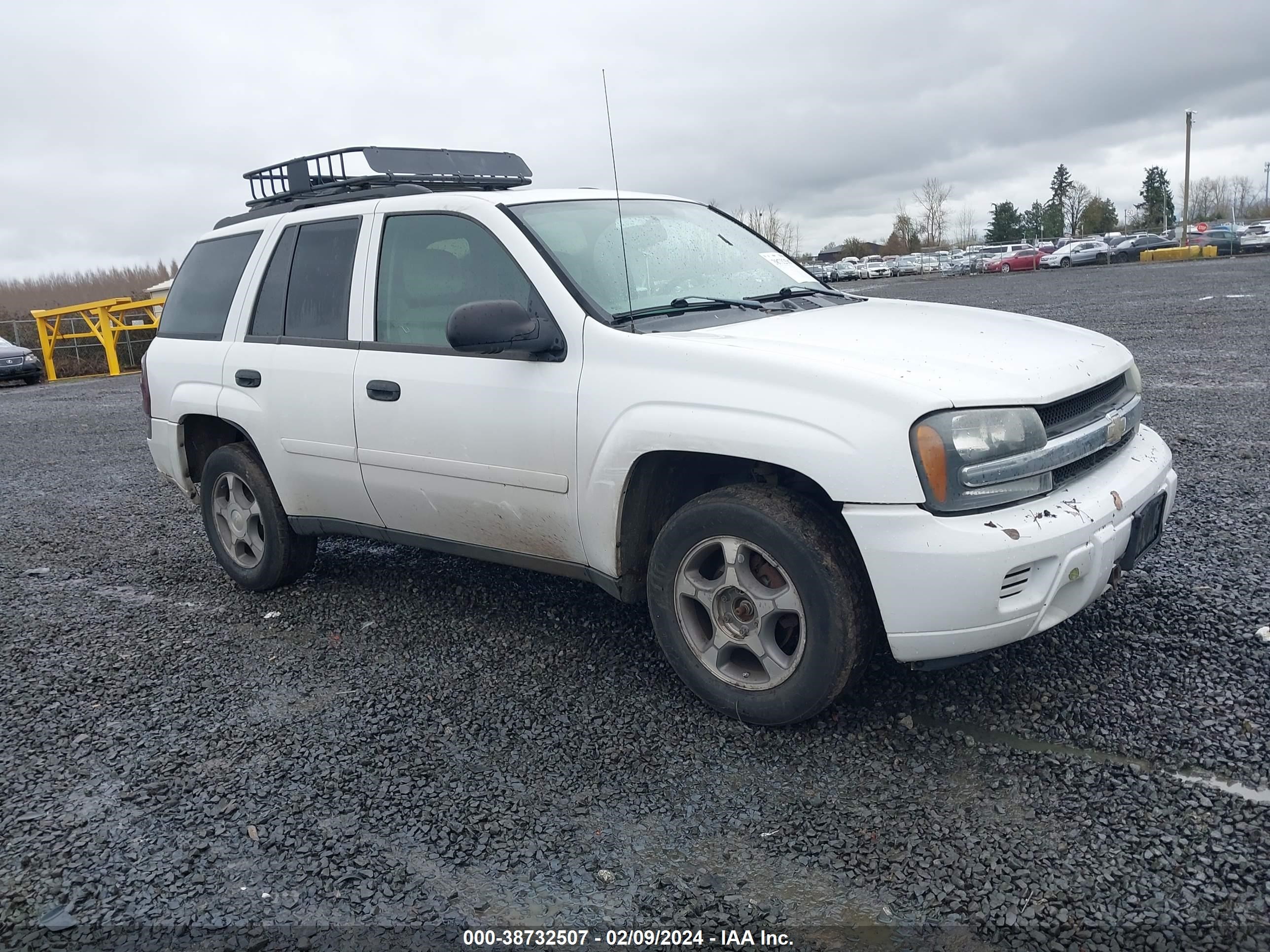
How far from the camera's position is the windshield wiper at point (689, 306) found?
3.72 metres

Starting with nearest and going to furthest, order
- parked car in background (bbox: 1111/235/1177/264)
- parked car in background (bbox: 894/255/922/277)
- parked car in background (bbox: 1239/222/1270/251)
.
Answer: parked car in background (bbox: 1239/222/1270/251), parked car in background (bbox: 1111/235/1177/264), parked car in background (bbox: 894/255/922/277)

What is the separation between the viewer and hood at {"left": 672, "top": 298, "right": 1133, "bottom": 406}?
10.1 feet

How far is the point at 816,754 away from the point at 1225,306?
17.8 metres

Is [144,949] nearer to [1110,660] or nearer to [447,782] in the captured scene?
[447,782]

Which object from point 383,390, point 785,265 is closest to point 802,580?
point 383,390

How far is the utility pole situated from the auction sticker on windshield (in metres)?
52.6

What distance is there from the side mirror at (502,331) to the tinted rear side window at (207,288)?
2065 mm

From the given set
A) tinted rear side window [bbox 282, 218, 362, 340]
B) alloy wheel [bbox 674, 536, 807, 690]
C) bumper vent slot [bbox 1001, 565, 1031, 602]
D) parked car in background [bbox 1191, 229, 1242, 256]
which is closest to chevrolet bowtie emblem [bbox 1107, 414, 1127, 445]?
bumper vent slot [bbox 1001, 565, 1031, 602]

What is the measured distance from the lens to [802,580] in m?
3.14

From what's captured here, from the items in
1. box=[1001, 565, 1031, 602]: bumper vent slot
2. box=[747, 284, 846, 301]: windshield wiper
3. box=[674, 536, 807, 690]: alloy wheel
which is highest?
box=[747, 284, 846, 301]: windshield wiper

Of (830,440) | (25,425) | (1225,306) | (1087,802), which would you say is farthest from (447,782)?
(1225,306)

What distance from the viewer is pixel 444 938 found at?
248 cm

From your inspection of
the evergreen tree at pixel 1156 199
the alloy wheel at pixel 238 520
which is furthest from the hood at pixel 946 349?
the evergreen tree at pixel 1156 199

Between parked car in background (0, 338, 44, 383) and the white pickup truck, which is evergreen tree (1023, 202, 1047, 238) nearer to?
parked car in background (0, 338, 44, 383)
